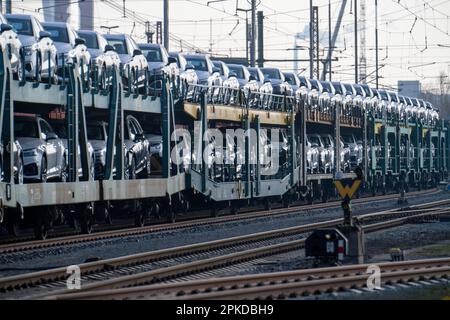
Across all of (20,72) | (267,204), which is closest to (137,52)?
(20,72)

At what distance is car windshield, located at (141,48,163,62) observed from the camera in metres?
31.5

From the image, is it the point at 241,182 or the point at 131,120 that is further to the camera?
the point at 241,182

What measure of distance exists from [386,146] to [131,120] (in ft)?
81.5

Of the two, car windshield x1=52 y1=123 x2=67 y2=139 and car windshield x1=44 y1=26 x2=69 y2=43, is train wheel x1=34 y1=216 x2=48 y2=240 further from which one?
car windshield x1=44 y1=26 x2=69 y2=43

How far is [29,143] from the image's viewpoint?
72.7 feet

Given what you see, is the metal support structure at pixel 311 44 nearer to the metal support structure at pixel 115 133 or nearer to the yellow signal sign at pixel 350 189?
the metal support structure at pixel 115 133

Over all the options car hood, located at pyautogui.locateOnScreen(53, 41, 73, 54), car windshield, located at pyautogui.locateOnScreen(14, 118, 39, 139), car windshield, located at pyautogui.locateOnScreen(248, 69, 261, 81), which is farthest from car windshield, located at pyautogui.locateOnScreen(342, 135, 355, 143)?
car windshield, located at pyautogui.locateOnScreen(14, 118, 39, 139)

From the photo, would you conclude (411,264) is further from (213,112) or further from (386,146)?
(386,146)

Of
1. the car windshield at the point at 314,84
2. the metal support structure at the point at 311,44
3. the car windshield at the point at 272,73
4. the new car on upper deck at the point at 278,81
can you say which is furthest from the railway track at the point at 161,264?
the metal support structure at the point at 311,44

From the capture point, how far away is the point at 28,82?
21.9 metres

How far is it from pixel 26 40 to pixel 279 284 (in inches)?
394

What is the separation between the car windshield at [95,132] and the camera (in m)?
26.9
